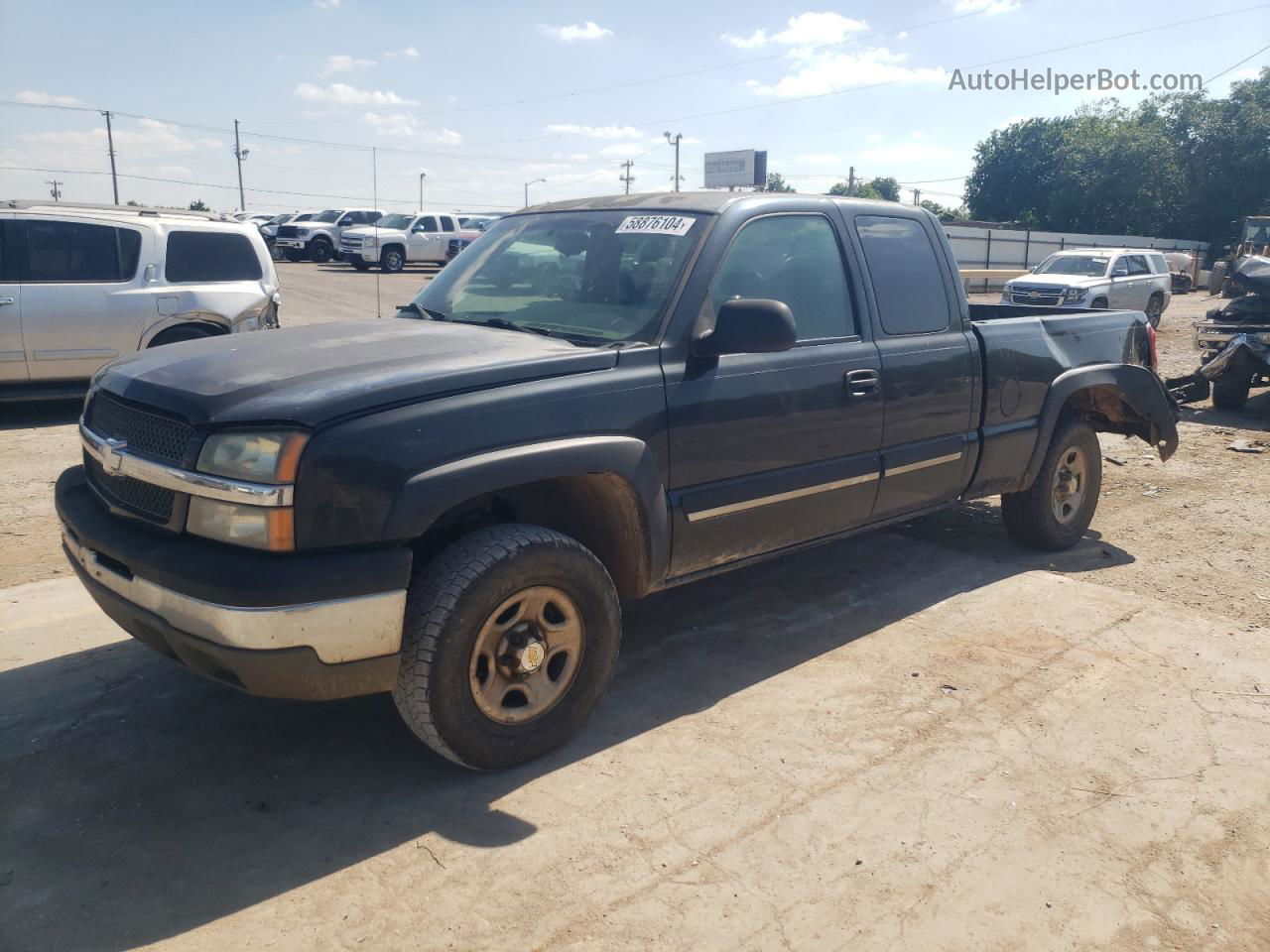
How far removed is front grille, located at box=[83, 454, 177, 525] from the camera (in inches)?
121

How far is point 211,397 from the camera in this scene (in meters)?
3.00

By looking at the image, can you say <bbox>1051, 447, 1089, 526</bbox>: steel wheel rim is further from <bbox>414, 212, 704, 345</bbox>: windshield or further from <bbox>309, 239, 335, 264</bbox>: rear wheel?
<bbox>309, 239, 335, 264</bbox>: rear wheel

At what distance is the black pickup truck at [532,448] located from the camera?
288 centimetres

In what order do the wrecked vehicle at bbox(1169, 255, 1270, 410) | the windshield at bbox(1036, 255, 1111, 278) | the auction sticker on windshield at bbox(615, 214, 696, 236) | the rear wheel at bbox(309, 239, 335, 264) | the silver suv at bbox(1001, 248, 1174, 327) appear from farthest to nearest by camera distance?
the rear wheel at bbox(309, 239, 335, 264)
the windshield at bbox(1036, 255, 1111, 278)
the silver suv at bbox(1001, 248, 1174, 327)
the wrecked vehicle at bbox(1169, 255, 1270, 410)
the auction sticker on windshield at bbox(615, 214, 696, 236)

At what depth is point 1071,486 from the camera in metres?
5.98

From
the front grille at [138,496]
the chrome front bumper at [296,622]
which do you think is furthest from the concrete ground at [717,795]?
the front grille at [138,496]

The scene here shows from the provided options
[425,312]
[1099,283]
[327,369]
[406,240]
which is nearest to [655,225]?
[425,312]

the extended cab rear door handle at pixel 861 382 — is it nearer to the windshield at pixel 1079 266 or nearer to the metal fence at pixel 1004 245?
the windshield at pixel 1079 266

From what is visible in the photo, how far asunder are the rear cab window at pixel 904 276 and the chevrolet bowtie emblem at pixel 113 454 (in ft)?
10.3

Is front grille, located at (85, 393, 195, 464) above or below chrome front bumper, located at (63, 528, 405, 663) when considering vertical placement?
above

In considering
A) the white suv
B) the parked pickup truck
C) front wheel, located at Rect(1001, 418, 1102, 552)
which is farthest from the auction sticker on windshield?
the parked pickup truck

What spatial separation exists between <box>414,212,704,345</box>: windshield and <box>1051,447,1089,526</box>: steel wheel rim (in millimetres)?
3107

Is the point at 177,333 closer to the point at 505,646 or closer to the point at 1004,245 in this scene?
the point at 505,646

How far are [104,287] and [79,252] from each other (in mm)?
379
